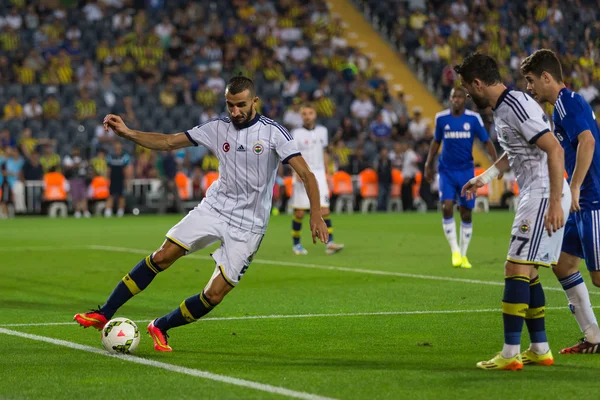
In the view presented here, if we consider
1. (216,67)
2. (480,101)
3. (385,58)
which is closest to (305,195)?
(480,101)

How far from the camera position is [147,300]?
11977mm

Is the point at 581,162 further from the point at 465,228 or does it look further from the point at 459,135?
the point at 459,135

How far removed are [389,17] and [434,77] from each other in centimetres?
367

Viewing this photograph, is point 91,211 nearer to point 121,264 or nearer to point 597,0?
point 121,264

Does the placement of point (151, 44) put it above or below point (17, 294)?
above

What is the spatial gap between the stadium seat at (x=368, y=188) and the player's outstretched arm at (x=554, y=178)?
26830mm

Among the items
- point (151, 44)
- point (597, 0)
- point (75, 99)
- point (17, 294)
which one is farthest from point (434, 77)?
point (17, 294)

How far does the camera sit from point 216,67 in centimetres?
3522

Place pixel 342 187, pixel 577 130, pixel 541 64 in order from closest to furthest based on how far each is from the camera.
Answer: pixel 541 64 → pixel 577 130 → pixel 342 187

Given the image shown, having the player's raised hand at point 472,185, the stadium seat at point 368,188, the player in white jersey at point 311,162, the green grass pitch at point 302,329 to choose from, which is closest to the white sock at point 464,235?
the green grass pitch at point 302,329

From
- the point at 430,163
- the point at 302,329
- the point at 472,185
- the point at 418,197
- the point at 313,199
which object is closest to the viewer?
the point at 313,199

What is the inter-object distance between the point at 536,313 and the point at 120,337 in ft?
9.85

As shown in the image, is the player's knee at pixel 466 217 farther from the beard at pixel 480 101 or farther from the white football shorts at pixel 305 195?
the beard at pixel 480 101

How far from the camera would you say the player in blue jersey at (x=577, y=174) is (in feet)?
25.4
